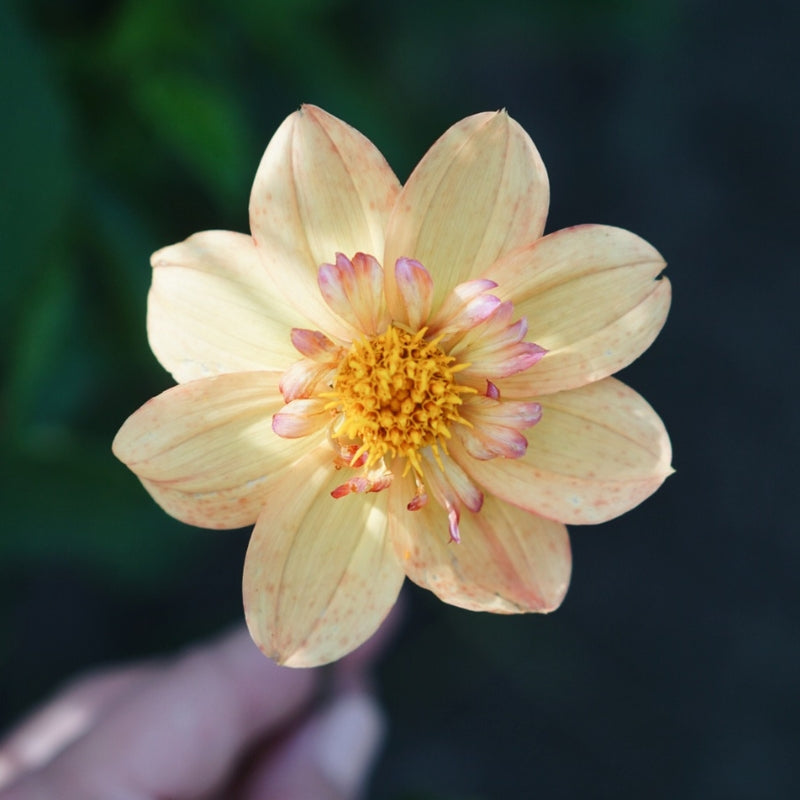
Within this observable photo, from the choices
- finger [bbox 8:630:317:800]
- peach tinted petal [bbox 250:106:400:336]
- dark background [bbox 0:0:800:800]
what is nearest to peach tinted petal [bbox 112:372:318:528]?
peach tinted petal [bbox 250:106:400:336]

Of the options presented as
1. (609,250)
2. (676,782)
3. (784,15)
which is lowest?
(676,782)

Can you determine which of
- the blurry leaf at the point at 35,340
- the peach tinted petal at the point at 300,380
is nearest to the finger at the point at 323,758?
the blurry leaf at the point at 35,340

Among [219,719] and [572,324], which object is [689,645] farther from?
[572,324]

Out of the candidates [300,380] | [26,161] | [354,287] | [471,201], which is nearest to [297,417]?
[300,380]

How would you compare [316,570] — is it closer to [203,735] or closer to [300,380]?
[300,380]

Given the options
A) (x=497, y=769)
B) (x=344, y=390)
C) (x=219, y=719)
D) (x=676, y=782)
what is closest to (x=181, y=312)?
(x=344, y=390)

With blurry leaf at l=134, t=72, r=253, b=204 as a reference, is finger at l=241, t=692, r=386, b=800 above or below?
below

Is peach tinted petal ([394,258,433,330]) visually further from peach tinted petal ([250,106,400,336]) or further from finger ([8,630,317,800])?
finger ([8,630,317,800])
